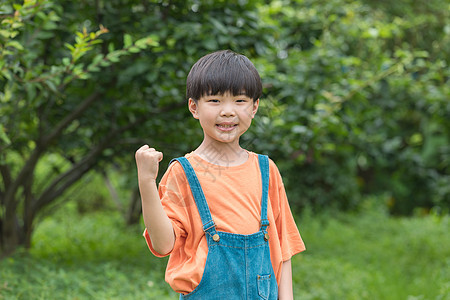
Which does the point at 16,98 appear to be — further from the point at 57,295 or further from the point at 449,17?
Answer: the point at 449,17

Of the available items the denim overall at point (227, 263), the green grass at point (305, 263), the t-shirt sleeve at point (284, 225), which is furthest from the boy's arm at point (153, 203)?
the green grass at point (305, 263)

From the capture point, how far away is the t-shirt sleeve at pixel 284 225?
5.08 feet

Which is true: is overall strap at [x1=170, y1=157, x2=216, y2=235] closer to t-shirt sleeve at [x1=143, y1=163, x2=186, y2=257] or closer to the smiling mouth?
t-shirt sleeve at [x1=143, y1=163, x2=186, y2=257]

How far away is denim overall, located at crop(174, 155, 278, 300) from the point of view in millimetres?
1378

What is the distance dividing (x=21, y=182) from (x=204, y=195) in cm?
269

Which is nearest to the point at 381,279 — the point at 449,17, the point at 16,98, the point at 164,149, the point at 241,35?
the point at 164,149

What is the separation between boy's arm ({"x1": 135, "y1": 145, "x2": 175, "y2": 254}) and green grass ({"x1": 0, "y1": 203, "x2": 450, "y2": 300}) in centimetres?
148

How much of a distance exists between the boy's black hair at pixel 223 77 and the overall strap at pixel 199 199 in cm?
20

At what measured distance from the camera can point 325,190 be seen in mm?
7570

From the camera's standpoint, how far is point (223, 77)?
1.39 metres

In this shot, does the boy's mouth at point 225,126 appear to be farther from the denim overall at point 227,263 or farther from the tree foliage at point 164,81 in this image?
the tree foliage at point 164,81

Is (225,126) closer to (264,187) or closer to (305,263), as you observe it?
(264,187)

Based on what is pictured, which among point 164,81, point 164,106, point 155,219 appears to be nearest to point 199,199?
point 155,219

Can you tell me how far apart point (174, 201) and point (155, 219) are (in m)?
0.12
